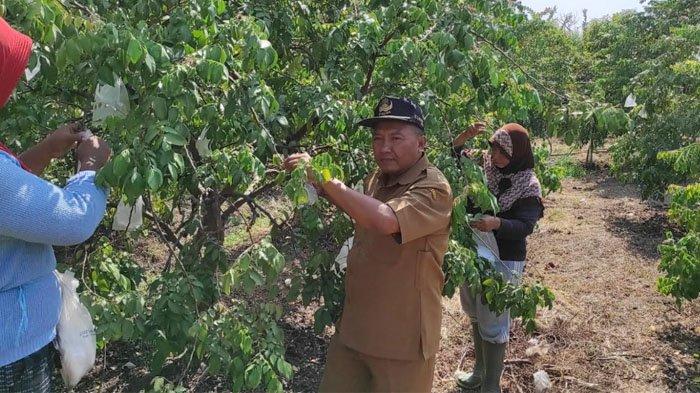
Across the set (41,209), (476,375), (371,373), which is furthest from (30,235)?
(476,375)

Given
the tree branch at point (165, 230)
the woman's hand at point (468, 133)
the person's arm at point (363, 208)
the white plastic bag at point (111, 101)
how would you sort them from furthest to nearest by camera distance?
the woman's hand at point (468, 133) < the tree branch at point (165, 230) < the person's arm at point (363, 208) < the white plastic bag at point (111, 101)

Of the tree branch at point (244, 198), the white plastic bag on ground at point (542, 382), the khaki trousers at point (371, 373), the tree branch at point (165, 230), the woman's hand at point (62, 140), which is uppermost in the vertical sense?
the woman's hand at point (62, 140)

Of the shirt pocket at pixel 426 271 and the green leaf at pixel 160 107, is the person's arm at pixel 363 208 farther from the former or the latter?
the green leaf at pixel 160 107

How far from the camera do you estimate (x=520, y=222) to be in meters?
3.19

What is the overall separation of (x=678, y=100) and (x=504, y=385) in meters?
4.64

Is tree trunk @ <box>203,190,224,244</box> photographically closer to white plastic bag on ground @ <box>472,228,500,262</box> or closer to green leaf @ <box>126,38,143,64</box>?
green leaf @ <box>126,38,143,64</box>

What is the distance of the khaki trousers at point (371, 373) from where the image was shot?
2326 millimetres

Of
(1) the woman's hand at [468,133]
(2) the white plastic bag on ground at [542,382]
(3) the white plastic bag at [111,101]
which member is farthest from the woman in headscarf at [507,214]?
(3) the white plastic bag at [111,101]

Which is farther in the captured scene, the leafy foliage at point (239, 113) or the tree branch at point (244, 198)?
the tree branch at point (244, 198)

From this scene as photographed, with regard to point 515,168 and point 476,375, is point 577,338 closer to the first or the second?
point 476,375

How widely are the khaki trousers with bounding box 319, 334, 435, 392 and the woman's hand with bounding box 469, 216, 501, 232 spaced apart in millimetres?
869

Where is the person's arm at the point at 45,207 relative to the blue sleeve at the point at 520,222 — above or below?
above

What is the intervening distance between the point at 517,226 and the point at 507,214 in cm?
A: 15

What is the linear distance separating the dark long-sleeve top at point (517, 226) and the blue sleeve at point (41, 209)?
226cm
